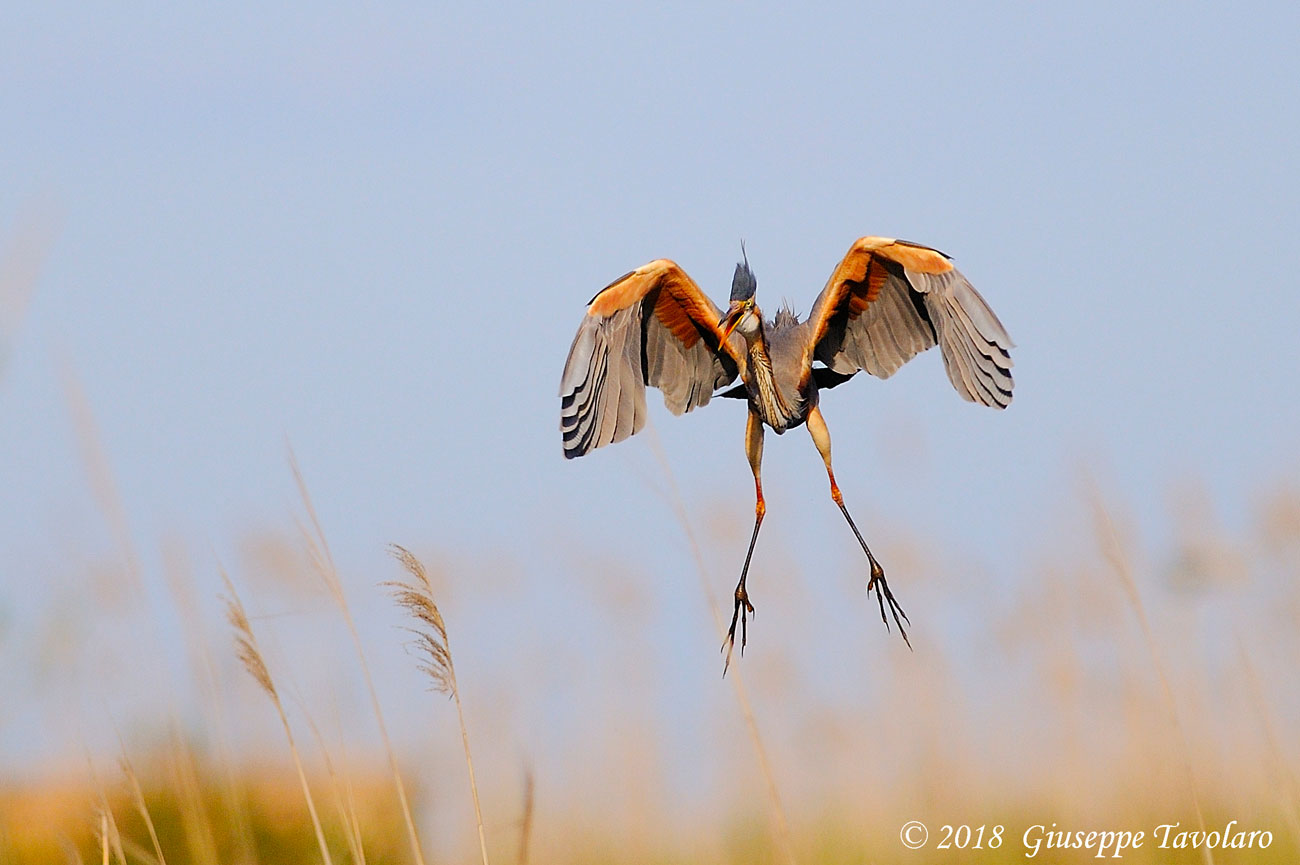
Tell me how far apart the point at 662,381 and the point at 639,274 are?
0.90ft

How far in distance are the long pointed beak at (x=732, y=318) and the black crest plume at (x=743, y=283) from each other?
1.0 inches

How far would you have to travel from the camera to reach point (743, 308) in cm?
207

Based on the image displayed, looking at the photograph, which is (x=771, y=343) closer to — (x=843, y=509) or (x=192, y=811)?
(x=843, y=509)

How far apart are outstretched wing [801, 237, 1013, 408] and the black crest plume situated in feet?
0.36

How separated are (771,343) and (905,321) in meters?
0.37

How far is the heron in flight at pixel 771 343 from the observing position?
200 centimetres

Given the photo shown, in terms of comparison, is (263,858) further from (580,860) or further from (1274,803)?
(1274,803)

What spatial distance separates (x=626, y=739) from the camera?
3.93m

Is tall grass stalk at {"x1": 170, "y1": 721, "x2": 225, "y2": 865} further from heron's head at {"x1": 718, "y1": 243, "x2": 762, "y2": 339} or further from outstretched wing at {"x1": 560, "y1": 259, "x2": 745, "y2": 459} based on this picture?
heron's head at {"x1": 718, "y1": 243, "x2": 762, "y2": 339}

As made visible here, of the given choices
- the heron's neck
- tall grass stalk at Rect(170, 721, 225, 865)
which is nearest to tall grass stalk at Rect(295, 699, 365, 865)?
tall grass stalk at Rect(170, 721, 225, 865)

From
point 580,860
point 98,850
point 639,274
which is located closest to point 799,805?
point 580,860

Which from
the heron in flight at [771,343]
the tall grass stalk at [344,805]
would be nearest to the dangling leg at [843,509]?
the heron in flight at [771,343]

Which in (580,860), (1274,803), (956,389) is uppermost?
(956,389)

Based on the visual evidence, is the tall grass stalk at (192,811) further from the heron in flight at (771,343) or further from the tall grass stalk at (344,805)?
the heron in flight at (771,343)
